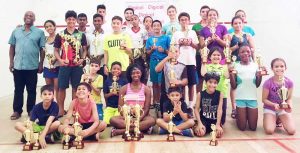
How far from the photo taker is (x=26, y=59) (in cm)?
364

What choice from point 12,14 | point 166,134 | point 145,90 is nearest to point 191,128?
point 166,134

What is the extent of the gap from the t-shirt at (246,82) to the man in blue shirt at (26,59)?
79.8 inches

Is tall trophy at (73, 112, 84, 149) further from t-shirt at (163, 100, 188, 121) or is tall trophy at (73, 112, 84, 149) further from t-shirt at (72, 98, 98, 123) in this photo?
t-shirt at (163, 100, 188, 121)

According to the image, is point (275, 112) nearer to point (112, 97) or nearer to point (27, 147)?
point (112, 97)

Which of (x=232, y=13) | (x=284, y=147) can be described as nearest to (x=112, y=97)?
(x=284, y=147)

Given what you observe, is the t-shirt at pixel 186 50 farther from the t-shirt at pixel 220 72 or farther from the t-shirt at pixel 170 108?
the t-shirt at pixel 170 108

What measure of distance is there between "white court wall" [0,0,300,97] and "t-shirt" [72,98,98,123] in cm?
267

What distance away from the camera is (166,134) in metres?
2.93

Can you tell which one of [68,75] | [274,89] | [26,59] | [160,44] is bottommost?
[274,89]

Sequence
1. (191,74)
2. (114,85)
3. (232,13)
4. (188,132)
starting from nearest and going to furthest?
(188,132)
(114,85)
(191,74)
(232,13)

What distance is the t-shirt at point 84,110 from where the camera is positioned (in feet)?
8.97

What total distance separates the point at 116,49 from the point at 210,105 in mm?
1122

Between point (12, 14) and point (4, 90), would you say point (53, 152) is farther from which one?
point (12, 14)

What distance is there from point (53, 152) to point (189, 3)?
4.46 metres
